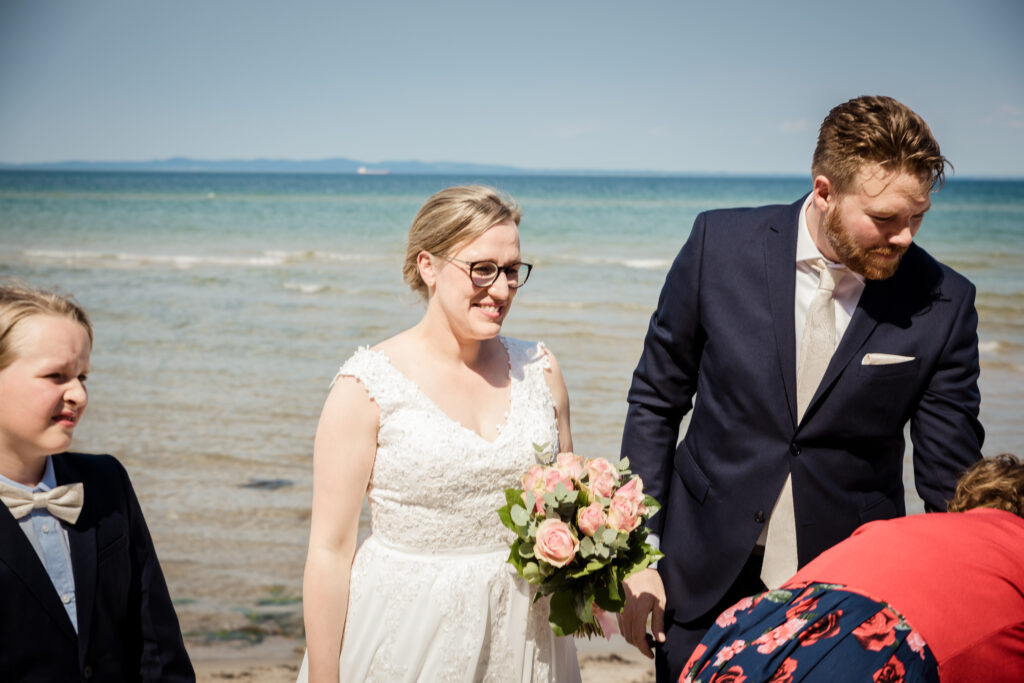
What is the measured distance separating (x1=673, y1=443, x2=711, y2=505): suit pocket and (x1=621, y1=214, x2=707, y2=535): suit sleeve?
4cm

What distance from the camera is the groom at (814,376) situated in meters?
2.67

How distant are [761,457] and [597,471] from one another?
564 millimetres

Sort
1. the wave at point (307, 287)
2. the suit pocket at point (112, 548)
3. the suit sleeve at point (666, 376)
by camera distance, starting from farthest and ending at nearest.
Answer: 1. the wave at point (307, 287)
2. the suit sleeve at point (666, 376)
3. the suit pocket at point (112, 548)

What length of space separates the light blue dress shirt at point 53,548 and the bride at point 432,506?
2.23ft

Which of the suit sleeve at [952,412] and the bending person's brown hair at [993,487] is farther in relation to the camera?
the suit sleeve at [952,412]

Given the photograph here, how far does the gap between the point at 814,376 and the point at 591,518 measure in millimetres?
891

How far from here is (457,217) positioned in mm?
2781

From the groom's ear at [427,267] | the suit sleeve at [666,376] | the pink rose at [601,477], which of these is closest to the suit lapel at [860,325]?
the suit sleeve at [666,376]

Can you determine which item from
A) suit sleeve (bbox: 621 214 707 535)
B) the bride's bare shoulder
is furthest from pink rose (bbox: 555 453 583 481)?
the bride's bare shoulder

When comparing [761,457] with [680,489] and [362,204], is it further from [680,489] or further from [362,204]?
[362,204]

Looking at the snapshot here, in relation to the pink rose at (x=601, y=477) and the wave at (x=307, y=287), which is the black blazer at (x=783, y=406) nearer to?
the pink rose at (x=601, y=477)

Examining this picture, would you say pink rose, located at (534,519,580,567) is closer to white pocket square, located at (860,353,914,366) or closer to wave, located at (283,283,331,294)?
white pocket square, located at (860,353,914,366)

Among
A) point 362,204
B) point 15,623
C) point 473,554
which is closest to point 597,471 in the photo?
point 473,554

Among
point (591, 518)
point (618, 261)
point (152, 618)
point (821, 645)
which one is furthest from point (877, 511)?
point (618, 261)
